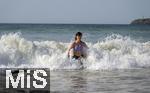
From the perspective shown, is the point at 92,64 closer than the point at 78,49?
No

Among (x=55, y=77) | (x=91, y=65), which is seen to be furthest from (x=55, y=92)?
(x=91, y=65)

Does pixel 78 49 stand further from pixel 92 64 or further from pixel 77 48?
pixel 92 64

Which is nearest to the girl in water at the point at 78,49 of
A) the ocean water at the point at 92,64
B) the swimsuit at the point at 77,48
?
the swimsuit at the point at 77,48

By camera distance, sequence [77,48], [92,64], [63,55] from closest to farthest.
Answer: [77,48] < [92,64] < [63,55]

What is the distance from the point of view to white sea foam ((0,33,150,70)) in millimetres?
17469

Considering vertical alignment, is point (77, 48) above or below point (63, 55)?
above

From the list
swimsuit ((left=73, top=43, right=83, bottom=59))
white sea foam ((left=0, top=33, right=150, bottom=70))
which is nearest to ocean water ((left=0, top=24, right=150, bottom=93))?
white sea foam ((left=0, top=33, right=150, bottom=70))

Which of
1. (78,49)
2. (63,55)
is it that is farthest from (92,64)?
(63,55)

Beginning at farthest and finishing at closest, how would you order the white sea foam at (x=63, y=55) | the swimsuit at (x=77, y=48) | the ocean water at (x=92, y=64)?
the white sea foam at (x=63, y=55), the swimsuit at (x=77, y=48), the ocean water at (x=92, y=64)

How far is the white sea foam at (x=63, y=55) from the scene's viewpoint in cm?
1747

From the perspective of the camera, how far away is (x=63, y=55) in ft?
63.3

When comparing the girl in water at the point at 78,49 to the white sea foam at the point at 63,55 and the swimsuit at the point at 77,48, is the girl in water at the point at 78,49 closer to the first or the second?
the swimsuit at the point at 77,48

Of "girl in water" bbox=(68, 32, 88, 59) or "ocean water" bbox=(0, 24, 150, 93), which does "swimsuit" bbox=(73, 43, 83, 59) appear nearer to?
"girl in water" bbox=(68, 32, 88, 59)

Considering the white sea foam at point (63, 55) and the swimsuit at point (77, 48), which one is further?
the white sea foam at point (63, 55)
